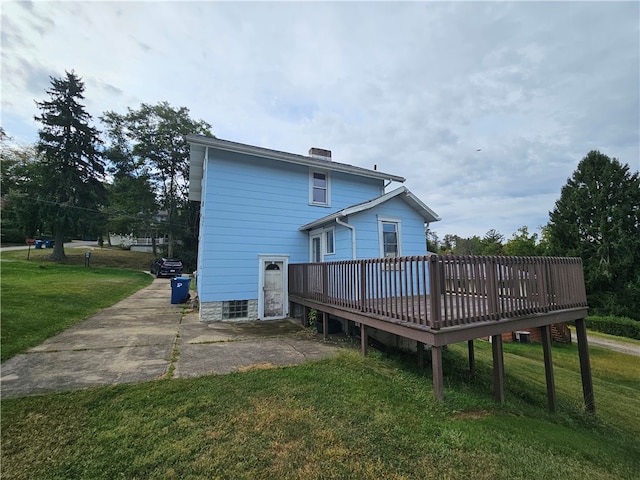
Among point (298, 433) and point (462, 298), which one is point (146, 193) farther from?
point (462, 298)

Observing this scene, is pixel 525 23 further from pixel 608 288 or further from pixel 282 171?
pixel 608 288

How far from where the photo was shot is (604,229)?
22781 millimetres

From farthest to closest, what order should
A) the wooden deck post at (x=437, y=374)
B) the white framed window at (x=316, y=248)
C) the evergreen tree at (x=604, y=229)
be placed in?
the evergreen tree at (x=604, y=229) < the white framed window at (x=316, y=248) < the wooden deck post at (x=437, y=374)

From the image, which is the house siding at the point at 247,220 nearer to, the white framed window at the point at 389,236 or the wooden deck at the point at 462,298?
the white framed window at the point at 389,236

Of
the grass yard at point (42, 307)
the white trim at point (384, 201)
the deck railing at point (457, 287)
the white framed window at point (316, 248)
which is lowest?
the grass yard at point (42, 307)

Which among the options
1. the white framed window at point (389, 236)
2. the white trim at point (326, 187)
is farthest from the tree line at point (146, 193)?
the white framed window at point (389, 236)

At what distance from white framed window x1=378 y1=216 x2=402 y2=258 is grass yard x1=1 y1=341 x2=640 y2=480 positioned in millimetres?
4686

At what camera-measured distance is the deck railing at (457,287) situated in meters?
4.27

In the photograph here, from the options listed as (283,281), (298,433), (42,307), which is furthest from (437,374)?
(42,307)

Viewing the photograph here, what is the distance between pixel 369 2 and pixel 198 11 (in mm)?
5016

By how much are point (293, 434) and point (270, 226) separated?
24.8ft

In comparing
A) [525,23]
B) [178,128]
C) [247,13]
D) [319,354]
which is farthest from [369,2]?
[178,128]

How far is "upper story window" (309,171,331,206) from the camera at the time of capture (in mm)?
10680

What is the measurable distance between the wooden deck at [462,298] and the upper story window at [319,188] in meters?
4.25
